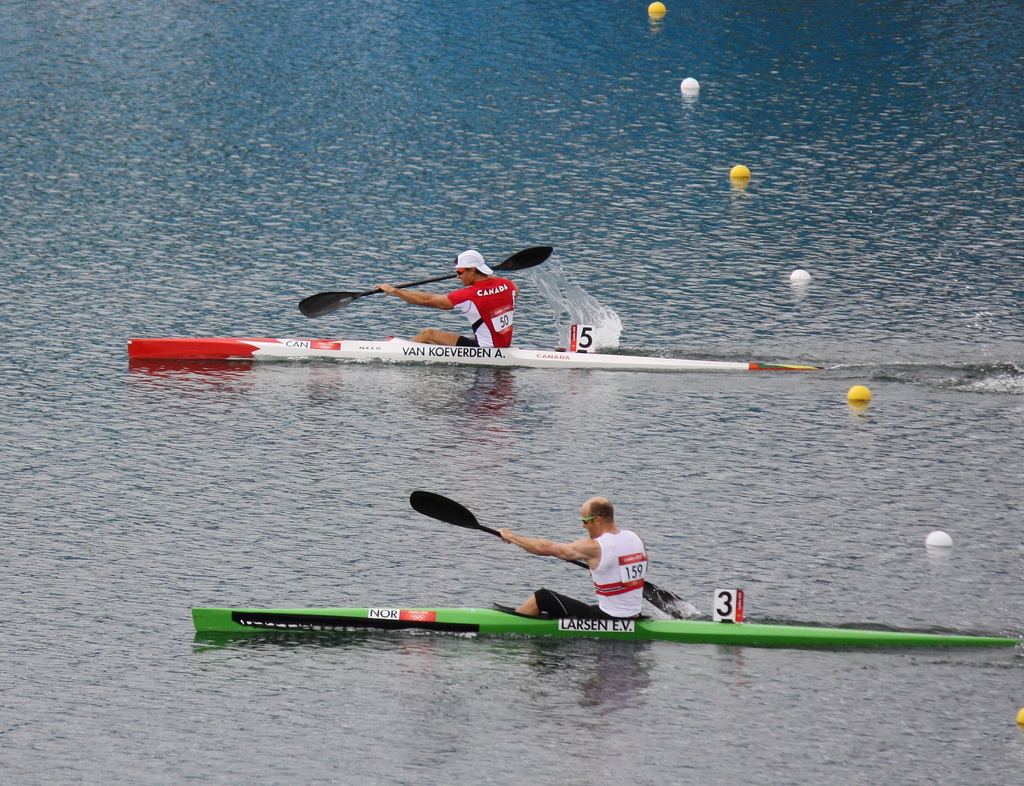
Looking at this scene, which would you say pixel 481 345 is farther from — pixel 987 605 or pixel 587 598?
pixel 987 605

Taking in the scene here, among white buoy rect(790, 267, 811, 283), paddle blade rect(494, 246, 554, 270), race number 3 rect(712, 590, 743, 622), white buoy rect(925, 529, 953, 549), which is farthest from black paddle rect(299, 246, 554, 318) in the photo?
race number 3 rect(712, 590, 743, 622)

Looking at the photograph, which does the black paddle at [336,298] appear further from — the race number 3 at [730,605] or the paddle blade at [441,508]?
the race number 3 at [730,605]

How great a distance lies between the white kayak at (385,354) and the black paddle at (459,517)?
688 centimetres

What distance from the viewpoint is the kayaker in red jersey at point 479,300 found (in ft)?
67.2

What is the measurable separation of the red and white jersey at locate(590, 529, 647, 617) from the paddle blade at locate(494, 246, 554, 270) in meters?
9.35

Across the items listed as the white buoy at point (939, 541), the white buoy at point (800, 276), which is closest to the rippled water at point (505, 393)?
the white buoy at point (939, 541)

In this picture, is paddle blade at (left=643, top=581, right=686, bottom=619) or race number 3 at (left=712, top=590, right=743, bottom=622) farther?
paddle blade at (left=643, top=581, right=686, bottom=619)

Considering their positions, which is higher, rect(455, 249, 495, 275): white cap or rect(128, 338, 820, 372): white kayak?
rect(455, 249, 495, 275): white cap

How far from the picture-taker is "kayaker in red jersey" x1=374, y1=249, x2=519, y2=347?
20.5 m

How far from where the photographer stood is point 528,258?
72.0 ft

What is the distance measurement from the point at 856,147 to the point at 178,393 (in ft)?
58.2

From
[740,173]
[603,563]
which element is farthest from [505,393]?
[740,173]

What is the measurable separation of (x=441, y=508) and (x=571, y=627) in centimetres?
193

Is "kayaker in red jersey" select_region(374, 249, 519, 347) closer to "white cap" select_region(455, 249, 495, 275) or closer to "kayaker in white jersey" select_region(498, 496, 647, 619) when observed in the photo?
"white cap" select_region(455, 249, 495, 275)
